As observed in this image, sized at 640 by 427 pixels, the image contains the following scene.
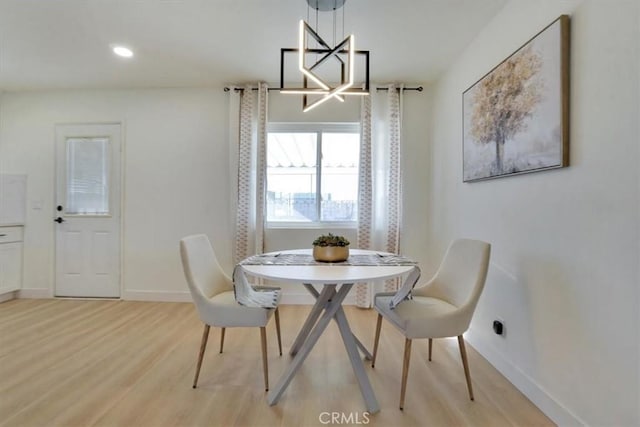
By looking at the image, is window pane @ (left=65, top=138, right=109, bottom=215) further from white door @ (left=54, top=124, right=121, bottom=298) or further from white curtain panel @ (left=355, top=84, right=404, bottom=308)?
white curtain panel @ (left=355, top=84, right=404, bottom=308)

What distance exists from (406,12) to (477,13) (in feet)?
1.62

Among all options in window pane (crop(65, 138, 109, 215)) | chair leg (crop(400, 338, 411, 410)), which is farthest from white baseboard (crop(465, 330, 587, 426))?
window pane (crop(65, 138, 109, 215))

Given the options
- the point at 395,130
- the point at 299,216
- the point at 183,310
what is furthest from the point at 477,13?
the point at 183,310

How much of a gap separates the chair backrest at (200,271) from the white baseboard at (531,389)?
1.90 meters

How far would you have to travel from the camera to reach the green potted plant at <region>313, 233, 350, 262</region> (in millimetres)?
1853

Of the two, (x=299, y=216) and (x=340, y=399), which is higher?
(x=299, y=216)

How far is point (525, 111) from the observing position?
1703 millimetres

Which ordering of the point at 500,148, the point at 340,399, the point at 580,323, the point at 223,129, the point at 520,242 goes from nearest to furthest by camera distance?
the point at 580,323
the point at 340,399
the point at 520,242
the point at 500,148
the point at 223,129

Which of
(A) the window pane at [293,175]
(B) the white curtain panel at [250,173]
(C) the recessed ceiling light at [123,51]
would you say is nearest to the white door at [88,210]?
(C) the recessed ceiling light at [123,51]

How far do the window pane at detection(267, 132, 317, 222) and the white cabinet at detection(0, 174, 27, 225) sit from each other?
2827mm

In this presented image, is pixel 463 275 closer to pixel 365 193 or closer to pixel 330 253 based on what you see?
pixel 330 253

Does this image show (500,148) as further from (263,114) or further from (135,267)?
(135,267)

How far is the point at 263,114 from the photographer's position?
3.19m

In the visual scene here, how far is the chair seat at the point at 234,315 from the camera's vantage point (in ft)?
5.60
